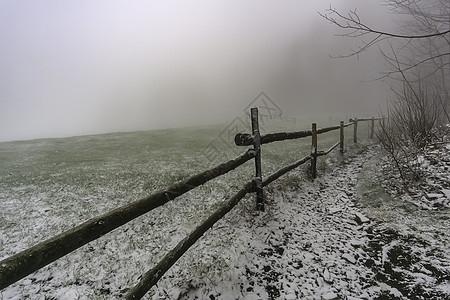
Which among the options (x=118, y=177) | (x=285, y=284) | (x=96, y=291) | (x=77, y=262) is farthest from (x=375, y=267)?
(x=118, y=177)

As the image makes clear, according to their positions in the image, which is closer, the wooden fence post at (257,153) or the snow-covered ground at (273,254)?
the snow-covered ground at (273,254)

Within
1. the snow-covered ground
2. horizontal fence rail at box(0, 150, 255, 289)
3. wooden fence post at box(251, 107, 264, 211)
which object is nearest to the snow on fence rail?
horizontal fence rail at box(0, 150, 255, 289)

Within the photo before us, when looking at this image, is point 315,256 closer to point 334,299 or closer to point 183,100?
point 334,299

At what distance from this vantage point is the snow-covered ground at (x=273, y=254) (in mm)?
3381

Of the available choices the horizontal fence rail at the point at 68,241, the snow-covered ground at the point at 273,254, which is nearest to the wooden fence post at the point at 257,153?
the snow-covered ground at the point at 273,254

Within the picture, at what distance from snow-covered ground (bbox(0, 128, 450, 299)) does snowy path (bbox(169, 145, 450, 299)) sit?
0.01 metres

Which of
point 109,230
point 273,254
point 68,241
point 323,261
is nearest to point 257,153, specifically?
point 273,254

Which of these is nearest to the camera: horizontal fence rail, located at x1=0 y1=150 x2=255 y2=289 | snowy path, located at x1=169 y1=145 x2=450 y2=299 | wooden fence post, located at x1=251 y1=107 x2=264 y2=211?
horizontal fence rail, located at x1=0 y1=150 x2=255 y2=289

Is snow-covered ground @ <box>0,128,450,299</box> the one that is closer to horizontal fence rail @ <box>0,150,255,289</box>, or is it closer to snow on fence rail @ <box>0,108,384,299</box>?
snow on fence rail @ <box>0,108,384,299</box>

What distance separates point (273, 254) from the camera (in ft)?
13.7

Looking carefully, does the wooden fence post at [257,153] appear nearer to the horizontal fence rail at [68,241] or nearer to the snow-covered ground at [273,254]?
the snow-covered ground at [273,254]

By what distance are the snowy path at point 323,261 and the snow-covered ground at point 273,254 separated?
1 centimetres

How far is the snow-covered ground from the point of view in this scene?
338cm

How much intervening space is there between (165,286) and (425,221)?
4.85 m
